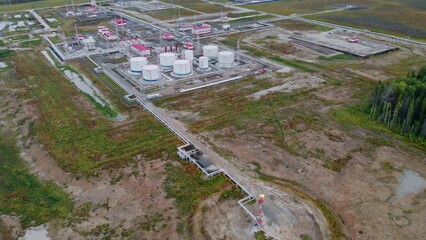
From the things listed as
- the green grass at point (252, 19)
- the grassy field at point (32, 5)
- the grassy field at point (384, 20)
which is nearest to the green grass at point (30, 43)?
the green grass at point (252, 19)

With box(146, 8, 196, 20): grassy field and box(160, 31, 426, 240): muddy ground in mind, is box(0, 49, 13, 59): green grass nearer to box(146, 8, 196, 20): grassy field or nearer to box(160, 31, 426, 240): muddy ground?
box(146, 8, 196, 20): grassy field

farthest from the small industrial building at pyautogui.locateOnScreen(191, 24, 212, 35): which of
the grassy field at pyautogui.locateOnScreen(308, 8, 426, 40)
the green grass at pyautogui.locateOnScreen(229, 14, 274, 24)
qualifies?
the grassy field at pyautogui.locateOnScreen(308, 8, 426, 40)

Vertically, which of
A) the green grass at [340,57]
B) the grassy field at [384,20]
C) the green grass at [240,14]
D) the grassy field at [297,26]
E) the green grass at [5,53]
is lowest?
the green grass at [5,53]

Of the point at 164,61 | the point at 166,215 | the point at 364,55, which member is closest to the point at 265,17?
the point at 364,55

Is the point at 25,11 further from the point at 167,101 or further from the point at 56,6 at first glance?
the point at 167,101

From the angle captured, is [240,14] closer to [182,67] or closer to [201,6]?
[201,6]

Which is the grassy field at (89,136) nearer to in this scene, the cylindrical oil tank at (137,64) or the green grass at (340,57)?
the cylindrical oil tank at (137,64)

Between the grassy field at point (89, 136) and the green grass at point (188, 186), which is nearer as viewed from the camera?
the green grass at point (188, 186)
